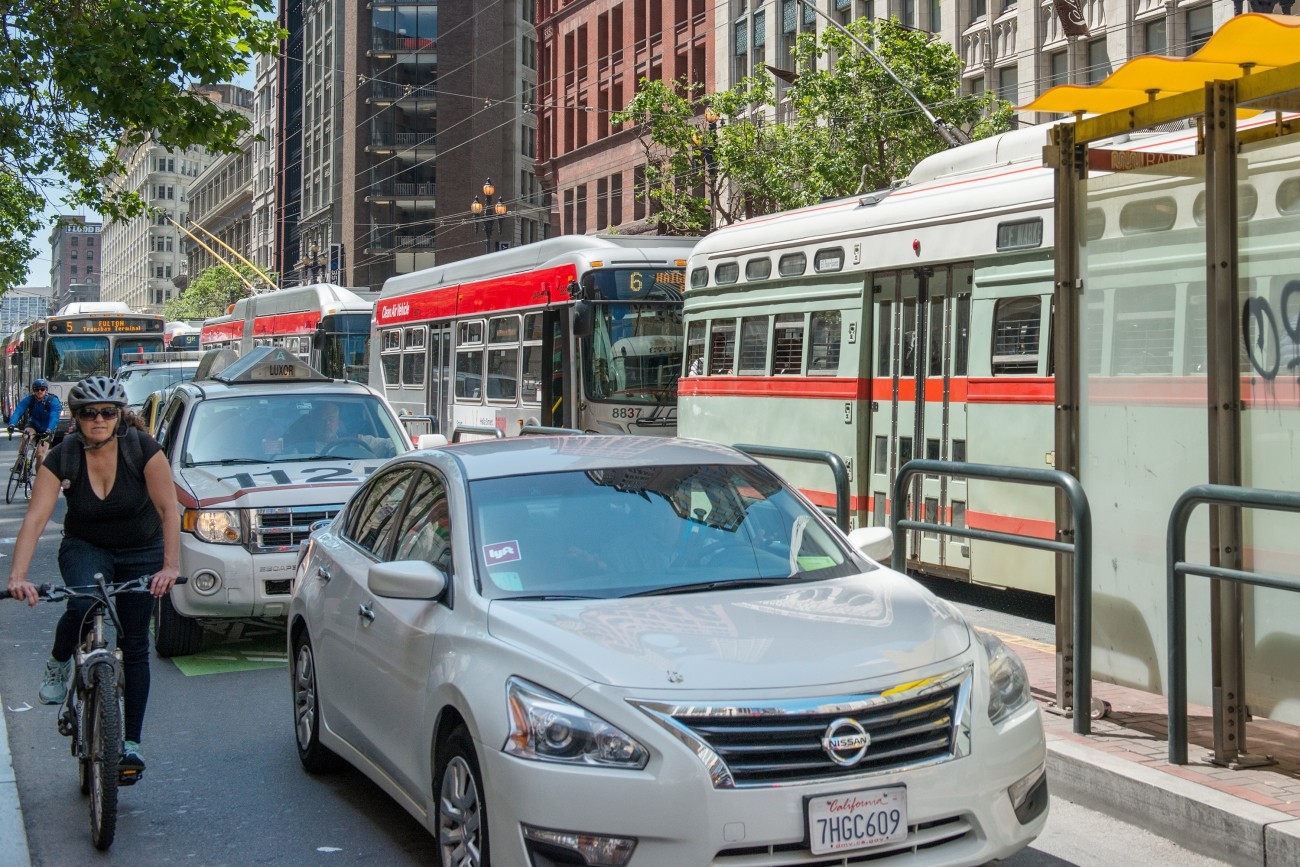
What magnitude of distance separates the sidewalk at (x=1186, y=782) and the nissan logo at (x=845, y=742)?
1.60m

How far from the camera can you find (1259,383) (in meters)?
6.02

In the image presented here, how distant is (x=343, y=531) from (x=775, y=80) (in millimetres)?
42763

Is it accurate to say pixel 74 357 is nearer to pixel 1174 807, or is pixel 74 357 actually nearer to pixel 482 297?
pixel 482 297

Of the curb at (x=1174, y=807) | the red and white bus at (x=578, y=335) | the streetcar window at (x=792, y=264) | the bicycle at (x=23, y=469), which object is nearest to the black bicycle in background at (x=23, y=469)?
the bicycle at (x=23, y=469)

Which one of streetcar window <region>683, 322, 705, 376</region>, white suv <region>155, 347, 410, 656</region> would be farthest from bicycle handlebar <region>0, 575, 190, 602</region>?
streetcar window <region>683, 322, 705, 376</region>

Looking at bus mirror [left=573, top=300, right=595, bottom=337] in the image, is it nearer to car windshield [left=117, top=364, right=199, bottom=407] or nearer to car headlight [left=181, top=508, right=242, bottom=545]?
car headlight [left=181, top=508, right=242, bottom=545]

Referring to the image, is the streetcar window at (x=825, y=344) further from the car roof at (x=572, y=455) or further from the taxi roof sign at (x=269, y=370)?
the car roof at (x=572, y=455)

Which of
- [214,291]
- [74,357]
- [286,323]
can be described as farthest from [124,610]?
[214,291]

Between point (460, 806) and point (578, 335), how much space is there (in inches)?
544

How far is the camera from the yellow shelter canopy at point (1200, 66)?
620 centimetres

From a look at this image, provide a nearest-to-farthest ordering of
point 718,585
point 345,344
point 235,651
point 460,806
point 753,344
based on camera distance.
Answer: point 460,806 < point 718,585 < point 235,651 < point 753,344 < point 345,344

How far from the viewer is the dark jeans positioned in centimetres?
625

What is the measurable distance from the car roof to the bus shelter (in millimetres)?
1752

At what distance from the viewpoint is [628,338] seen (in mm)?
18438
